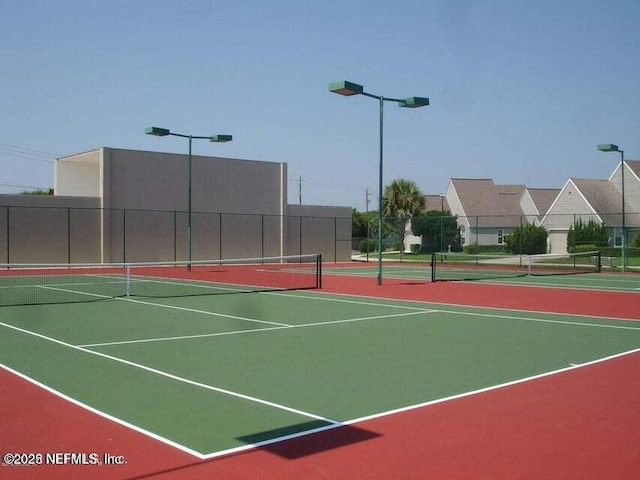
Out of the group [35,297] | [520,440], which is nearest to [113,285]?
[35,297]

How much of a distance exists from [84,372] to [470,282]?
707 inches

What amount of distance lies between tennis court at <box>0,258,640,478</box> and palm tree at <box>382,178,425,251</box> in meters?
39.8

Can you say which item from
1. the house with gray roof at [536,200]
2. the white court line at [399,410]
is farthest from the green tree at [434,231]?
the white court line at [399,410]

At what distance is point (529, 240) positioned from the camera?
4794 cm

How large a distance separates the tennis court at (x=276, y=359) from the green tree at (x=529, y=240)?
110 feet

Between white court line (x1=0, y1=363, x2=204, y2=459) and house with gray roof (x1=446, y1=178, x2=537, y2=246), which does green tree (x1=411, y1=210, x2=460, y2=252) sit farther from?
white court line (x1=0, y1=363, x2=204, y2=459)

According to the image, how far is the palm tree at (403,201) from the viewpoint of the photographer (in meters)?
55.6

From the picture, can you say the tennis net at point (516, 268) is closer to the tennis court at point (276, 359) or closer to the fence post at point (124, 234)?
the tennis court at point (276, 359)

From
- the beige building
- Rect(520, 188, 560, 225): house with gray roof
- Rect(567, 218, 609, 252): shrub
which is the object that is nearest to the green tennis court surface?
the beige building

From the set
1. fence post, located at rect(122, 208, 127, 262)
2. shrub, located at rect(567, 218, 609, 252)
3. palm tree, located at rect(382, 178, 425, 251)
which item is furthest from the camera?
palm tree, located at rect(382, 178, 425, 251)

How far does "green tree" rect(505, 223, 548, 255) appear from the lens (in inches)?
1880

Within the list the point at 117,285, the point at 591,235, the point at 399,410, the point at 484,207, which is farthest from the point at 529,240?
the point at 399,410

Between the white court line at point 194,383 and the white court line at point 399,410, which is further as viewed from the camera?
the white court line at point 194,383

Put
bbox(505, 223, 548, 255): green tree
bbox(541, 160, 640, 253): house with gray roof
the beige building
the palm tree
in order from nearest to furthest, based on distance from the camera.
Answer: the beige building < bbox(505, 223, 548, 255): green tree < bbox(541, 160, 640, 253): house with gray roof < the palm tree
